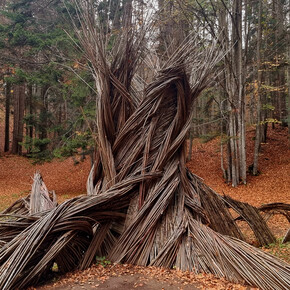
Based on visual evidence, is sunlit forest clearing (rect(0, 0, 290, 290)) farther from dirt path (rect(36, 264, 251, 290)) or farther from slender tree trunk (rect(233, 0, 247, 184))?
slender tree trunk (rect(233, 0, 247, 184))

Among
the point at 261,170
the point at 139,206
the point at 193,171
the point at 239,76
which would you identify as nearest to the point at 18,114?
the point at 193,171

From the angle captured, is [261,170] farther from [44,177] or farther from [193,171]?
[44,177]

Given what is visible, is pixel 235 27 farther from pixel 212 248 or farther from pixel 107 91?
pixel 212 248

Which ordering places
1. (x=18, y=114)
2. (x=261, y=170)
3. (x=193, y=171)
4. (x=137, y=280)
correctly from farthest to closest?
(x=18, y=114), (x=193, y=171), (x=261, y=170), (x=137, y=280)

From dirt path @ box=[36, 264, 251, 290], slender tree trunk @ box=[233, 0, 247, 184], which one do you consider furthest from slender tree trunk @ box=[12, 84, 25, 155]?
dirt path @ box=[36, 264, 251, 290]

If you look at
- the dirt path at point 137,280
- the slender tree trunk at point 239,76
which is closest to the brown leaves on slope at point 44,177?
the slender tree trunk at point 239,76

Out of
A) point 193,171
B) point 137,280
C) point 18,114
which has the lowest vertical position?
point 137,280

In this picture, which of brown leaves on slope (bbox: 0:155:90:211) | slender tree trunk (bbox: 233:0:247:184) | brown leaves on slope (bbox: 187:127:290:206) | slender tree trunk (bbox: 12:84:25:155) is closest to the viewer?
brown leaves on slope (bbox: 187:127:290:206)

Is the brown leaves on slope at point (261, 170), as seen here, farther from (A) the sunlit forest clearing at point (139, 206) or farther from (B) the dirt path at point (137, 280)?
(B) the dirt path at point (137, 280)

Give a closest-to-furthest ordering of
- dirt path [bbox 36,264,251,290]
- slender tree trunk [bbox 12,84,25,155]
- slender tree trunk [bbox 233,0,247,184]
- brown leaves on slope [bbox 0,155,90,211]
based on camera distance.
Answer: dirt path [bbox 36,264,251,290] → slender tree trunk [bbox 233,0,247,184] → brown leaves on slope [bbox 0,155,90,211] → slender tree trunk [bbox 12,84,25,155]

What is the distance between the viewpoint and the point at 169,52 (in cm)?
317

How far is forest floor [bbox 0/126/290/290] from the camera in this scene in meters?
2.15

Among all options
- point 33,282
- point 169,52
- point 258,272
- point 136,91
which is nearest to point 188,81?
point 169,52

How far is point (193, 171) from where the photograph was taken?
1465 cm
